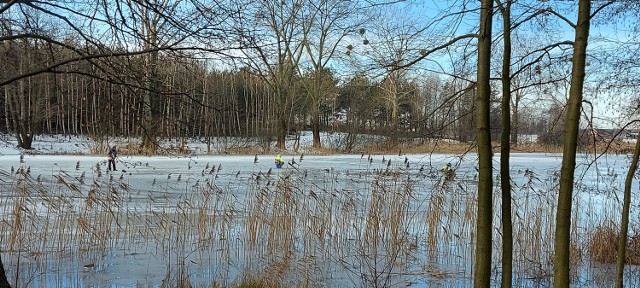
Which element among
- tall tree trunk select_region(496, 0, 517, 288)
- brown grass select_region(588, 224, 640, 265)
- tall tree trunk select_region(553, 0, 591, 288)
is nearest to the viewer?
tall tree trunk select_region(553, 0, 591, 288)

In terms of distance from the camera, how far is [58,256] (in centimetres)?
550

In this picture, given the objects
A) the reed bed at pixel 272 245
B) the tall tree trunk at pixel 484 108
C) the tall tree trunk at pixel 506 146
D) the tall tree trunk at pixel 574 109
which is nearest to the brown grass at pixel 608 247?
the reed bed at pixel 272 245

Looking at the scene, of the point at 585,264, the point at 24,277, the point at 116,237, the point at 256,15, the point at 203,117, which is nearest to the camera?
the point at 256,15

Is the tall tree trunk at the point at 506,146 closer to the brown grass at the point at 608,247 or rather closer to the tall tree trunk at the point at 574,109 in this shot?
the tall tree trunk at the point at 574,109

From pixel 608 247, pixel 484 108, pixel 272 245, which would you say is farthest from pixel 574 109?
pixel 608 247

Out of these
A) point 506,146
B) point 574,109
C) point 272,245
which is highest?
point 574,109

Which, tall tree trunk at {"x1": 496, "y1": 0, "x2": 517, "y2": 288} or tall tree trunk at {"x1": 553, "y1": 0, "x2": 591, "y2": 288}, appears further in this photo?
tall tree trunk at {"x1": 496, "y1": 0, "x2": 517, "y2": 288}

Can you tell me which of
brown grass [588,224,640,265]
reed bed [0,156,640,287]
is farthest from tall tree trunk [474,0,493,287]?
brown grass [588,224,640,265]

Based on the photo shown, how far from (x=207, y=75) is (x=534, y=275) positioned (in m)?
3.78

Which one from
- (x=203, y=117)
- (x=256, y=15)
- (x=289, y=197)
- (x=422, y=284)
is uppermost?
(x=256, y=15)

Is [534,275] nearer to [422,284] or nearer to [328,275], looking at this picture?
[422,284]

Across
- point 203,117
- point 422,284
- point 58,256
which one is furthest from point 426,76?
point 58,256

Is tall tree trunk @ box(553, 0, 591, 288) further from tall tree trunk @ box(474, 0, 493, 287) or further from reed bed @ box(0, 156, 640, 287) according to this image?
reed bed @ box(0, 156, 640, 287)

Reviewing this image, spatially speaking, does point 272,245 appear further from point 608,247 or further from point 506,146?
point 608,247
